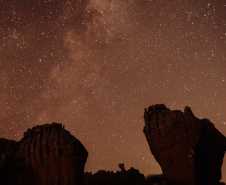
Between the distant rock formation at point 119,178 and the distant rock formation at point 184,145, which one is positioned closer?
the distant rock formation at point 184,145

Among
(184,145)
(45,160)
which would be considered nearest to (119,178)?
(184,145)

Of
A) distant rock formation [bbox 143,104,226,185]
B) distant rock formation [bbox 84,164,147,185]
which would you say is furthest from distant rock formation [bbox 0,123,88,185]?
distant rock formation [bbox 84,164,147,185]

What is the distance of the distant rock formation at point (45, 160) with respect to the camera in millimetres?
25234

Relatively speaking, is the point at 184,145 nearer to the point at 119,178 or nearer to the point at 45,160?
the point at 45,160

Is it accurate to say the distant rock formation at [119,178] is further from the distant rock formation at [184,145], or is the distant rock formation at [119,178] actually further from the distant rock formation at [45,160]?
the distant rock formation at [45,160]

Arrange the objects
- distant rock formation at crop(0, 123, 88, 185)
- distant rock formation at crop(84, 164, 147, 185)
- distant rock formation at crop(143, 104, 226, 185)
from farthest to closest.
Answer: distant rock formation at crop(84, 164, 147, 185)
distant rock formation at crop(143, 104, 226, 185)
distant rock formation at crop(0, 123, 88, 185)

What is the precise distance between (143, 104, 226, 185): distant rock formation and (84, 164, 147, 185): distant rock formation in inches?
581

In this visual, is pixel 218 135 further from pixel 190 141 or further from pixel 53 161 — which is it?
pixel 53 161

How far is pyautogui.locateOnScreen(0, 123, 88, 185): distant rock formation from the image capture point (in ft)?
82.8

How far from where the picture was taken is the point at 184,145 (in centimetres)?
2850

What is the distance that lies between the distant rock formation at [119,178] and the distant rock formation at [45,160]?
20299 mm

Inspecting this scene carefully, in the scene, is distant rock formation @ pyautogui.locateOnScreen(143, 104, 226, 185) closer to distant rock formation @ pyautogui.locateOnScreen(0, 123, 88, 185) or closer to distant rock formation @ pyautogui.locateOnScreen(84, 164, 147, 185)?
distant rock formation @ pyautogui.locateOnScreen(0, 123, 88, 185)

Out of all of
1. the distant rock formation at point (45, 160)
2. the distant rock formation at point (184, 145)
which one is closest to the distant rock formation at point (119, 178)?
the distant rock formation at point (184, 145)

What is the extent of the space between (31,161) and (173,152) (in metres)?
15.6
